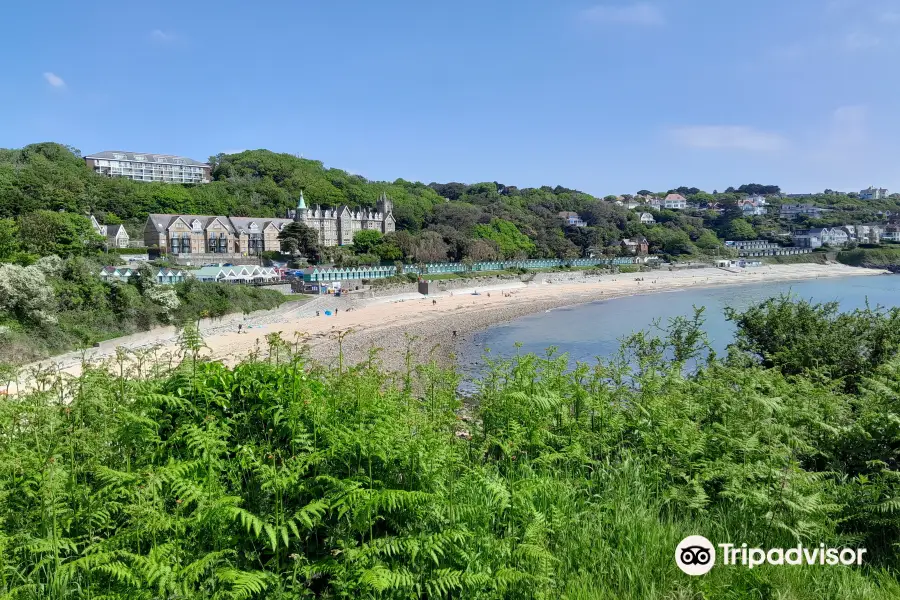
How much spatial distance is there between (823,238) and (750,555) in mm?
142973

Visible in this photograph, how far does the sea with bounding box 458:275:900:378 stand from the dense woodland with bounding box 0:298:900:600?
10.5 meters

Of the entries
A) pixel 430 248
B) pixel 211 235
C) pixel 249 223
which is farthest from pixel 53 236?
pixel 430 248

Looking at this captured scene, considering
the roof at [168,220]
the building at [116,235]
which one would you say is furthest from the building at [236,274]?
the building at [116,235]

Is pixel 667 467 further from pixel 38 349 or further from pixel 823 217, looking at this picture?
pixel 823 217

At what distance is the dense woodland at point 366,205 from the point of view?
58.2 m

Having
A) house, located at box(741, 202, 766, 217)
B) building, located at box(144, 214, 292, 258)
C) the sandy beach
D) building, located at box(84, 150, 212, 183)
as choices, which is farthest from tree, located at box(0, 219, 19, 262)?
house, located at box(741, 202, 766, 217)

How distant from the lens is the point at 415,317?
144ft

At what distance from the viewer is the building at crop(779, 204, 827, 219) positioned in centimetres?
15150

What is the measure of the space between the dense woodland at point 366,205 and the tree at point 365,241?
12.4 inches

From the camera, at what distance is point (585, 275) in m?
83.1

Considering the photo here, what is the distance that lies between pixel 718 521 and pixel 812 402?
288 cm

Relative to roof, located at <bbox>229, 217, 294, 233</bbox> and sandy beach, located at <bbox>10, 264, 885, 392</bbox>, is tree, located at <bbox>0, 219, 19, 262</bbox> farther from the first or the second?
roof, located at <bbox>229, 217, 294, 233</bbox>

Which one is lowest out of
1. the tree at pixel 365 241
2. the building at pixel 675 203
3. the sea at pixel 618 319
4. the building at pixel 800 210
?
the sea at pixel 618 319

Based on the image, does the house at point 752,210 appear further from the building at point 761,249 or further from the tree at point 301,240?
the tree at point 301,240
